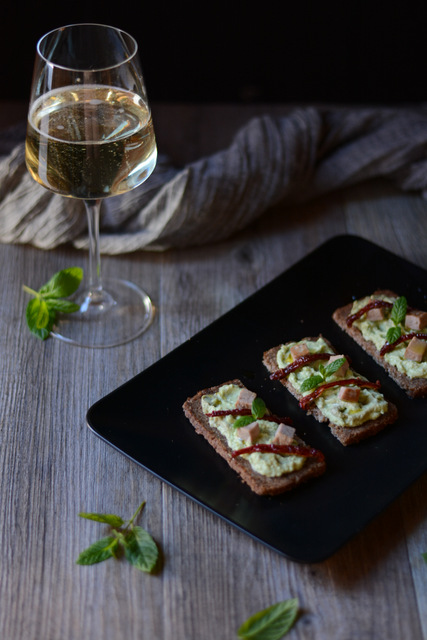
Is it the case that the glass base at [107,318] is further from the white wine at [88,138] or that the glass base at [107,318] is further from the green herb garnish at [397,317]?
the green herb garnish at [397,317]

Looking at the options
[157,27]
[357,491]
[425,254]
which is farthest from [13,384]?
[157,27]

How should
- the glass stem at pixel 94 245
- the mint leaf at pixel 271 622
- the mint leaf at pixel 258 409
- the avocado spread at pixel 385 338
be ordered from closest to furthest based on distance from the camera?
the mint leaf at pixel 271 622 < the mint leaf at pixel 258 409 < the avocado spread at pixel 385 338 < the glass stem at pixel 94 245

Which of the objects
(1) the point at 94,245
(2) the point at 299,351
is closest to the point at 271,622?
(2) the point at 299,351

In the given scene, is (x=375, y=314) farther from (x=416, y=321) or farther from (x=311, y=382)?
(x=311, y=382)

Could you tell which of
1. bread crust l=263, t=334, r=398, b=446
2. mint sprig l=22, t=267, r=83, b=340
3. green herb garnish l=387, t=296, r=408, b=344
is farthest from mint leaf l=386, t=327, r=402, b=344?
mint sprig l=22, t=267, r=83, b=340

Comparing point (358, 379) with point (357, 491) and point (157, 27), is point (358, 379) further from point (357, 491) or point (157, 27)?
point (157, 27)

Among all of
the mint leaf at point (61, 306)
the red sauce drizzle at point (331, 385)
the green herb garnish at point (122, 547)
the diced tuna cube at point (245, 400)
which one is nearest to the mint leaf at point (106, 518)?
the green herb garnish at point (122, 547)
